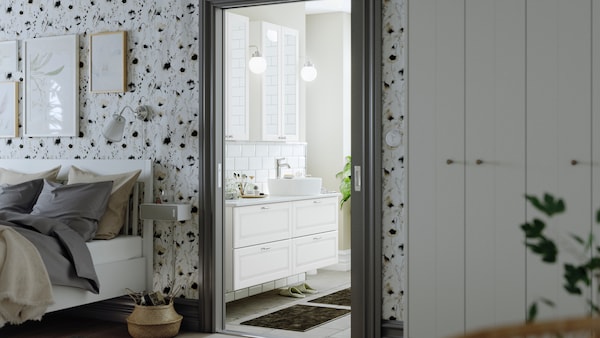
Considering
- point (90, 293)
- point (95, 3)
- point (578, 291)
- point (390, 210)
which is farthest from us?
point (95, 3)

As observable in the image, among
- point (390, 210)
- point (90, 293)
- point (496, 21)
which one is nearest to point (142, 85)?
point (90, 293)

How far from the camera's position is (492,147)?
151 inches

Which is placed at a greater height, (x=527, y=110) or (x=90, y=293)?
(x=527, y=110)

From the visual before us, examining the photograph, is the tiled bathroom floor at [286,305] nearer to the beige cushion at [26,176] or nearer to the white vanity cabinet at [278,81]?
the white vanity cabinet at [278,81]

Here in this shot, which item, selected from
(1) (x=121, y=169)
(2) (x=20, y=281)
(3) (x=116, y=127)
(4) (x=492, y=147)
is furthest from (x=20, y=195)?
(4) (x=492, y=147)

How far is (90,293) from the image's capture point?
4.65 meters

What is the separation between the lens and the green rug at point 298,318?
5.11 meters

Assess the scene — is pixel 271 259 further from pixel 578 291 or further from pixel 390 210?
pixel 578 291

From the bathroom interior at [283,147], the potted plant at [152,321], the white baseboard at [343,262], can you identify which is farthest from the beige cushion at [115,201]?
the white baseboard at [343,262]

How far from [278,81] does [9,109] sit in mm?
2276

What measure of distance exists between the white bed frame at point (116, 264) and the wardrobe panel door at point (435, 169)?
1.92 meters

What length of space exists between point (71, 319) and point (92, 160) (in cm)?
110

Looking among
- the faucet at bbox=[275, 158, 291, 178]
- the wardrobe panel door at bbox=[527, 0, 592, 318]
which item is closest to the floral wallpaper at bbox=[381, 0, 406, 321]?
the wardrobe panel door at bbox=[527, 0, 592, 318]

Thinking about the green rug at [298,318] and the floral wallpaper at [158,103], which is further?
the green rug at [298,318]
